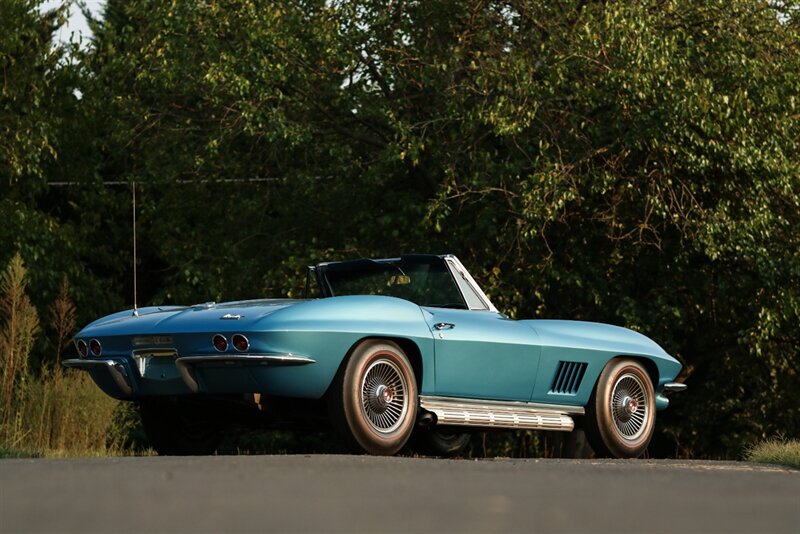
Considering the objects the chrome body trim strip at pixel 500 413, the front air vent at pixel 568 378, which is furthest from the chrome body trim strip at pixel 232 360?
the front air vent at pixel 568 378

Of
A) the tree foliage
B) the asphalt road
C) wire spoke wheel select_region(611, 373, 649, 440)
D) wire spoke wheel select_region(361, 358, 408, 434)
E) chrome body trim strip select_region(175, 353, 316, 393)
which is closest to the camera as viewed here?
the asphalt road

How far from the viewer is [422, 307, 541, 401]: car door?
394 inches

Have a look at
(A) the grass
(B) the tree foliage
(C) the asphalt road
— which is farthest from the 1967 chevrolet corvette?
(B) the tree foliage

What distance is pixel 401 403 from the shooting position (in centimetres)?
962

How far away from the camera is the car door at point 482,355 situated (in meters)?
10.0

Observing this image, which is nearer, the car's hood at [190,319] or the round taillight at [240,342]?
the round taillight at [240,342]

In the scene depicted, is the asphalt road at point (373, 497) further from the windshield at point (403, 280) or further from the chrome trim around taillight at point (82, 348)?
the windshield at point (403, 280)

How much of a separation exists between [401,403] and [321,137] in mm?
12242

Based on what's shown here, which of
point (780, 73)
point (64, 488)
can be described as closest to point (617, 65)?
point (780, 73)

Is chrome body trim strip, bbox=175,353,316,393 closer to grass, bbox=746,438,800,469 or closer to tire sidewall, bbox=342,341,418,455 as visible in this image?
tire sidewall, bbox=342,341,418,455

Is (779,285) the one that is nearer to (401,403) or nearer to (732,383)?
(732,383)

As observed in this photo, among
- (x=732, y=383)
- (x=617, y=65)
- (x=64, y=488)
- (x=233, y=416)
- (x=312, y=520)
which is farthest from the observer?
(x=732, y=383)

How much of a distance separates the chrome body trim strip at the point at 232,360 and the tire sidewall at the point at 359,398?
1.02 ft

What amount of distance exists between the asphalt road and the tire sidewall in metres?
1.22
